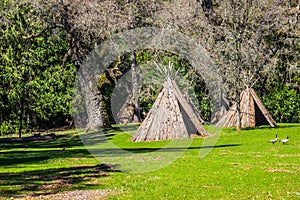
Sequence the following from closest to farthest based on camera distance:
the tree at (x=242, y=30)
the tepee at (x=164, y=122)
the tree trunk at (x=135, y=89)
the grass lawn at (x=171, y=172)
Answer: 1. the grass lawn at (x=171, y=172)
2. the tepee at (x=164, y=122)
3. the tree at (x=242, y=30)
4. the tree trunk at (x=135, y=89)

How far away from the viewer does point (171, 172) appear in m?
16.2

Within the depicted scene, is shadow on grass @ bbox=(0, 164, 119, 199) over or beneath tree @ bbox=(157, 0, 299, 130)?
beneath

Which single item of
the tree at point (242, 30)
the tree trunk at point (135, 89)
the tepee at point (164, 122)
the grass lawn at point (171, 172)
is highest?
the tree at point (242, 30)

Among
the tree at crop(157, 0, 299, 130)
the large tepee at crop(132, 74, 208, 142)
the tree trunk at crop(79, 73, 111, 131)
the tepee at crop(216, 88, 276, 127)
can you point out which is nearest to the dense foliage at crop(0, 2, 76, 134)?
the tree trunk at crop(79, 73, 111, 131)

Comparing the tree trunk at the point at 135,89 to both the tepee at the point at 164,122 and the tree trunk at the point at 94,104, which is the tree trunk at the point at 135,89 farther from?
the tepee at the point at 164,122

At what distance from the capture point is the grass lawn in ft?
42.0

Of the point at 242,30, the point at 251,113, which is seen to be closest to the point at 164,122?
the point at 251,113

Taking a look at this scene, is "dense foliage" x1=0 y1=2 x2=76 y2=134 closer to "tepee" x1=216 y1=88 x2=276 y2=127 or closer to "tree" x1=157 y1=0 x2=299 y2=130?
"tree" x1=157 y1=0 x2=299 y2=130

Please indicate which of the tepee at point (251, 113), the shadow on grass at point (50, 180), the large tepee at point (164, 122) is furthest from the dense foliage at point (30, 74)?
the shadow on grass at point (50, 180)

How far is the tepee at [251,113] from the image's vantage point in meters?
33.8

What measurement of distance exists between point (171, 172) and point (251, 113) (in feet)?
62.4

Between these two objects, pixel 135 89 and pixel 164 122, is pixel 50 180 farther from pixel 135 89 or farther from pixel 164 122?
pixel 135 89

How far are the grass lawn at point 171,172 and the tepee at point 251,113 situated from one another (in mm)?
8271

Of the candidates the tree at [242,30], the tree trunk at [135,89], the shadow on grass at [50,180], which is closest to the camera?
the shadow on grass at [50,180]
